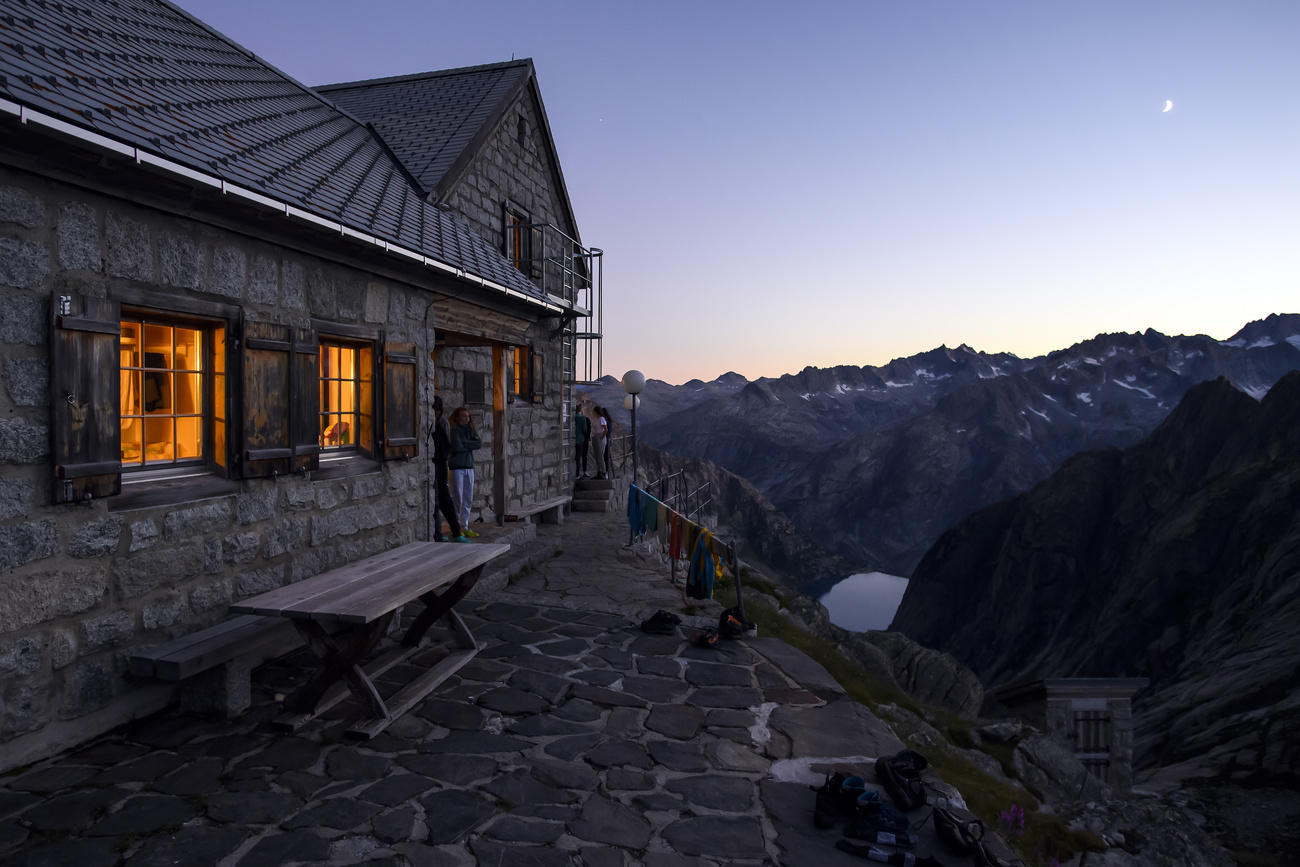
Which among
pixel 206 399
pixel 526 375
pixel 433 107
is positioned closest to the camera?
pixel 206 399

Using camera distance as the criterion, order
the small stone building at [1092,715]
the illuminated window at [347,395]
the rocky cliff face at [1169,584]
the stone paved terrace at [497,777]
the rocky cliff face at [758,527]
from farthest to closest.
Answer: the rocky cliff face at [758,527] < the rocky cliff face at [1169,584] < the small stone building at [1092,715] < the illuminated window at [347,395] < the stone paved terrace at [497,777]

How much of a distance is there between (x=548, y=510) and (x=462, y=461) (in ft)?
14.8

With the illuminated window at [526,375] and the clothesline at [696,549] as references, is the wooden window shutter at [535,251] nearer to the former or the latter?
the illuminated window at [526,375]

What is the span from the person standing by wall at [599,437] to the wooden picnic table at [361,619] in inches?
398

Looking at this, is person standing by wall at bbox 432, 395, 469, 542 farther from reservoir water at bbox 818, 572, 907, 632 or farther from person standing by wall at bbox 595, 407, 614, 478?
reservoir water at bbox 818, 572, 907, 632

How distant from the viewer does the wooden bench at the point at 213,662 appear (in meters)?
3.73

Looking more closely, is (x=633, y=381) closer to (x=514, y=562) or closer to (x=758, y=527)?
(x=514, y=562)

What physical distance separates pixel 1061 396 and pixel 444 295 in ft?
601

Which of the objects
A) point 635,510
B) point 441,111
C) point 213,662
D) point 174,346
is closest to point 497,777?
point 213,662

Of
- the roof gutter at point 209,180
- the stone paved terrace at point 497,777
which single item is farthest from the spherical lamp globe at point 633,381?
the stone paved terrace at point 497,777

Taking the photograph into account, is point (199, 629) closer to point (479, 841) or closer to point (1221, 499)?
point (479, 841)

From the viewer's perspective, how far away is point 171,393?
14.3ft

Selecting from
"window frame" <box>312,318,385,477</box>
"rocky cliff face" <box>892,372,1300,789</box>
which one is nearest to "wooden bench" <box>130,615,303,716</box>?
"window frame" <box>312,318,385,477</box>

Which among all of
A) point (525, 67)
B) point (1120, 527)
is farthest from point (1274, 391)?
point (525, 67)
